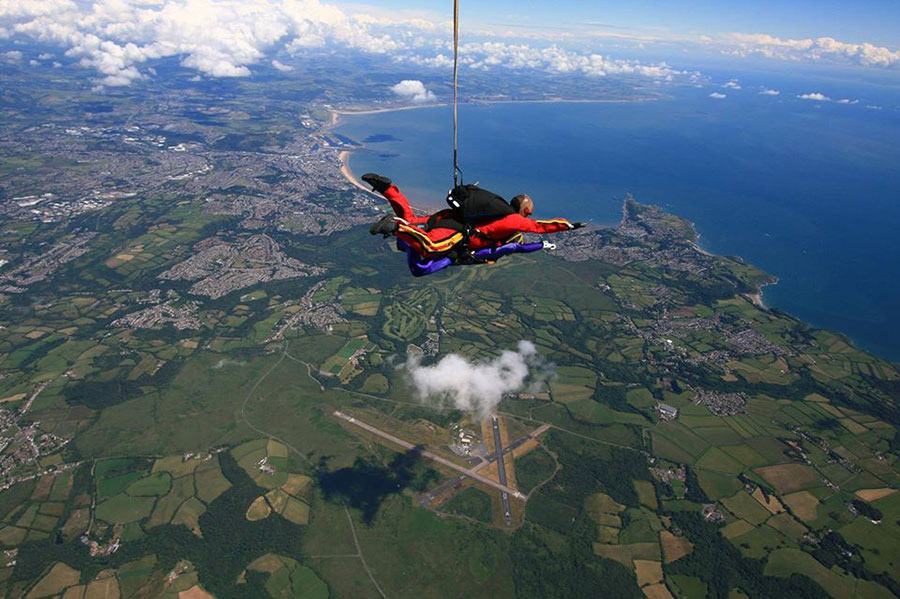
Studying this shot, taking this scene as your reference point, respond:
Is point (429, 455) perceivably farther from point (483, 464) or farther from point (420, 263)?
point (420, 263)

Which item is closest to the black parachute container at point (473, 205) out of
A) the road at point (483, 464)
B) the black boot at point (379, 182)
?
the black boot at point (379, 182)

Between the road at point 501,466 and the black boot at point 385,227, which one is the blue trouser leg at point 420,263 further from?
the road at point 501,466

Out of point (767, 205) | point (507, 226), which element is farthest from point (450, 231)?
point (767, 205)

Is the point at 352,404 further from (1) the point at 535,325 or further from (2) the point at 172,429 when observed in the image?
→ (1) the point at 535,325

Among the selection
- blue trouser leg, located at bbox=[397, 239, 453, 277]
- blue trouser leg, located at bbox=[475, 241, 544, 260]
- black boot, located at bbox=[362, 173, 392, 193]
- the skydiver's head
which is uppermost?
black boot, located at bbox=[362, 173, 392, 193]

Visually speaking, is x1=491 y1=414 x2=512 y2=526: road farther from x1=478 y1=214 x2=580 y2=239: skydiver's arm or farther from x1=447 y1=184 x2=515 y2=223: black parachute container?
x1=447 y1=184 x2=515 y2=223: black parachute container

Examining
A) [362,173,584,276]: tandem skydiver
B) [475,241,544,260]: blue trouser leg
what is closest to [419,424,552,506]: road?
[475,241,544,260]: blue trouser leg
